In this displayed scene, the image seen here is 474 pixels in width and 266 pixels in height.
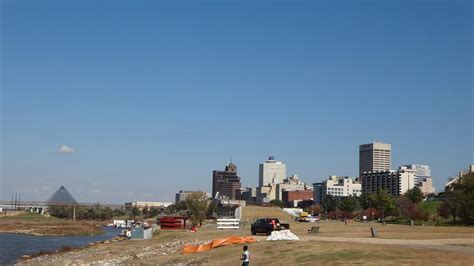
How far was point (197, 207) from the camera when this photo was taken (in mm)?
113250

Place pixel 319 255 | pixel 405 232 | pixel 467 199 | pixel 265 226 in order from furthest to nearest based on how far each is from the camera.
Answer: pixel 467 199 < pixel 405 232 < pixel 265 226 < pixel 319 255

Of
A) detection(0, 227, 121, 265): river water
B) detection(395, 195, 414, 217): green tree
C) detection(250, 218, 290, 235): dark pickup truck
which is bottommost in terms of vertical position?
detection(0, 227, 121, 265): river water

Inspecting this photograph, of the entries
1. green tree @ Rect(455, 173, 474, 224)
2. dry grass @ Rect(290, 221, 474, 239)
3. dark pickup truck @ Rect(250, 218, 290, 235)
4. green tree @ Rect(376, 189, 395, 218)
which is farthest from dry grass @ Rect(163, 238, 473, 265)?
green tree @ Rect(376, 189, 395, 218)

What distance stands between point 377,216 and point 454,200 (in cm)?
5908

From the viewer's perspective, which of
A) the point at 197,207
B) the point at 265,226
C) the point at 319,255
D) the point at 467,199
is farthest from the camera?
the point at 197,207

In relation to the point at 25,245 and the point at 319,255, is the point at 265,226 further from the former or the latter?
the point at 25,245

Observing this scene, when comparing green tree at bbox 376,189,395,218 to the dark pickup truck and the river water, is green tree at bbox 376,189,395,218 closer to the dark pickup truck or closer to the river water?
the river water

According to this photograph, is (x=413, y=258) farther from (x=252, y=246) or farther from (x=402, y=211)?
(x=402, y=211)

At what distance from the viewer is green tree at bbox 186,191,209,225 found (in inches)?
4341

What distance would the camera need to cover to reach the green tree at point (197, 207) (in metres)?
110

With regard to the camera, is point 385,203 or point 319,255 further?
point 385,203

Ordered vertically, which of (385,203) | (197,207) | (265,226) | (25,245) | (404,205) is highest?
(385,203)

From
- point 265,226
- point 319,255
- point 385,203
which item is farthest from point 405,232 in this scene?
point 385,203

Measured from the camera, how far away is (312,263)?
3173cm
